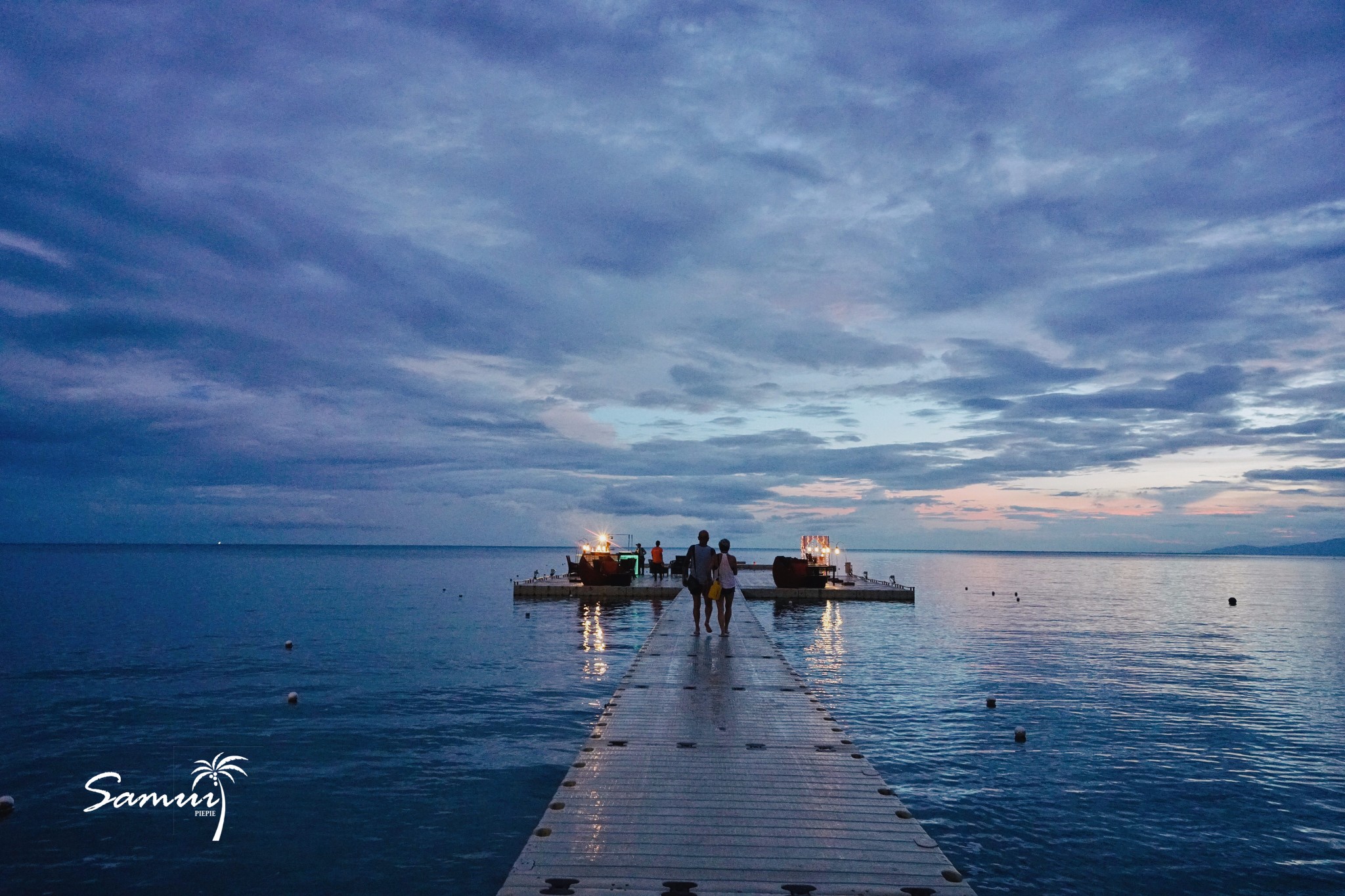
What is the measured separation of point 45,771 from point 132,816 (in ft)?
12.2

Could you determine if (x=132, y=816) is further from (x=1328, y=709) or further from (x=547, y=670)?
(x=1328, y=709)

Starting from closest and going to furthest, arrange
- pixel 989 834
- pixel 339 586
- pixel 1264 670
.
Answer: pixel 989 834
pixel 1264 670
pixel 339 586

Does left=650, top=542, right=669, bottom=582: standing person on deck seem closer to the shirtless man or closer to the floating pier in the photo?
the shirtless man

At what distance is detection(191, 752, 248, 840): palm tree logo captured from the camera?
1382cm

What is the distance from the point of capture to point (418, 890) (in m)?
9.73

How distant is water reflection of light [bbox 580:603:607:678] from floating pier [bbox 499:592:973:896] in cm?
1131

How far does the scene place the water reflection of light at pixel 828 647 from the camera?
84.7ft

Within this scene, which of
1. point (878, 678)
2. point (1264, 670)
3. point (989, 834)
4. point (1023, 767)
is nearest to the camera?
point (989, 834)

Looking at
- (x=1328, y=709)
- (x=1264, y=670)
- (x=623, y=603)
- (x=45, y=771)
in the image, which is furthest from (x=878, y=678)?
(x=623, y=603)

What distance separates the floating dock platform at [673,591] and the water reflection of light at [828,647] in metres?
4.64

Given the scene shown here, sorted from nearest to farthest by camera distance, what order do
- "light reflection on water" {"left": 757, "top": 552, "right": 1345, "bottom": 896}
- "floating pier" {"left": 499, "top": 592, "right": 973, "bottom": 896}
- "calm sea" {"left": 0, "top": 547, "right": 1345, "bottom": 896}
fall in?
"floating pier" {"left": 499, "top": 592, "right": 973, "bottom": 896} → "calm sea" {"left": 0, "top": 547, "right": 1345, "bottom": 896} → "light reflection on water" {"left": 757, "top": 552, "right": 1345, "bottom": 896}

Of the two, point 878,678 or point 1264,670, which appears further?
point 1264,670

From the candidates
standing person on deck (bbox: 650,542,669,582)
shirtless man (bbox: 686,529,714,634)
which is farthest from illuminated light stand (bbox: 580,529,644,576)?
shirtless man (bbox: 686,529,714,634)

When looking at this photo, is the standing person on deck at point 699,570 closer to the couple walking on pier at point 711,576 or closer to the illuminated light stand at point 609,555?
the couple walking on pier at point 711,576
